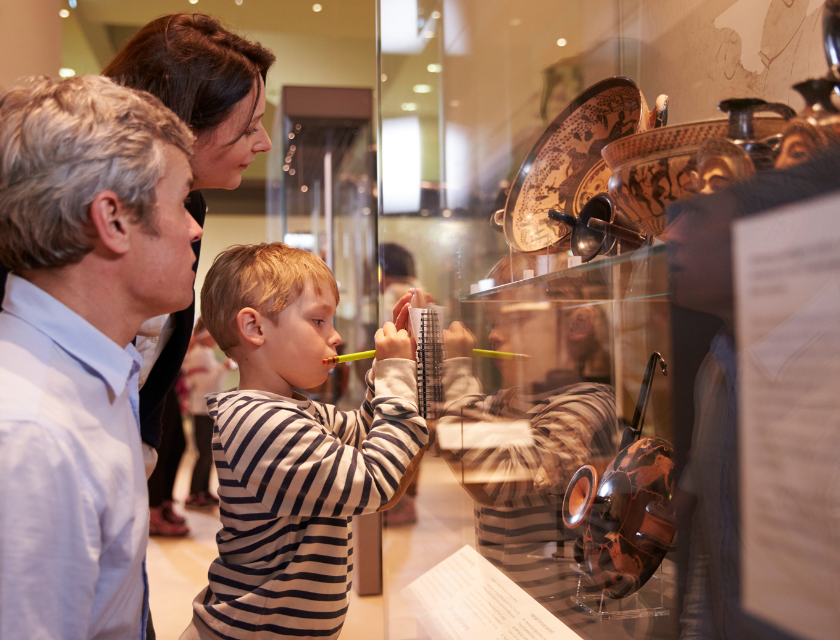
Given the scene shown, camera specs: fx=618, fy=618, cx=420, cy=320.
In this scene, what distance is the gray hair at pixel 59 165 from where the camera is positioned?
61cm

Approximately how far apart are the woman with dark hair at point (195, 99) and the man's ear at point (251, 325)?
11cm

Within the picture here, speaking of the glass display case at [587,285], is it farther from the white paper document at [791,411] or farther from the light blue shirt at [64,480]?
the light blue shirt at [64,480]

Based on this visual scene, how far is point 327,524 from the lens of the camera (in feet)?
3.09

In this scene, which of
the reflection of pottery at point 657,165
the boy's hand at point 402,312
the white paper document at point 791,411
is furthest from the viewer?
the boy's hand at point 402,312

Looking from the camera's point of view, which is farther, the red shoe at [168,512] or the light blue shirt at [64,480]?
the red shoe at [168,512]

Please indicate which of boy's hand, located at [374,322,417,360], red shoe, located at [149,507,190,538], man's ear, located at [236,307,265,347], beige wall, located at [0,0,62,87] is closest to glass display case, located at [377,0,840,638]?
boy's hand, located at [374,322,417,360]

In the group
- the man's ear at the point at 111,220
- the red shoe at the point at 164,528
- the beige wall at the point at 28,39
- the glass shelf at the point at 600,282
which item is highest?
the beige wall at the point at 28,39

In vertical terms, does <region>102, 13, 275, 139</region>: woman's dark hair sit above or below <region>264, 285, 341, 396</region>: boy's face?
above

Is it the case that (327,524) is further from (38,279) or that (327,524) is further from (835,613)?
(835,613)

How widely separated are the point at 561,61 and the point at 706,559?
2.54ft

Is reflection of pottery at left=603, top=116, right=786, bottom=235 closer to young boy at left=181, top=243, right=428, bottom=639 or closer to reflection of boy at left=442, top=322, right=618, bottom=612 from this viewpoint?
reflection of boy at left=442, top=322, right=618, bottom=612

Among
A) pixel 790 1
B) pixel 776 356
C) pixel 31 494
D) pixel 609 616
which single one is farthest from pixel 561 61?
pixel 31 494

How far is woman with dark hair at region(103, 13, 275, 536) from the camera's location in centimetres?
90

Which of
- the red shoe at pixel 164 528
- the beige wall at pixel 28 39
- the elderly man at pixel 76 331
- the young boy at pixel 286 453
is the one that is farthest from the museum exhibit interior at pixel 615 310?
the red shoe at pixel 164 528
